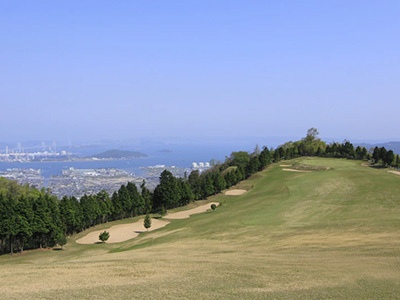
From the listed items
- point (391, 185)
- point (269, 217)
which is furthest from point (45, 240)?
point (391, 185)

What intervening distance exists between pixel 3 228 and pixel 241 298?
3855cm

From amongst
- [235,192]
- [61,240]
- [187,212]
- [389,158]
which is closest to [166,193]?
[187,212]

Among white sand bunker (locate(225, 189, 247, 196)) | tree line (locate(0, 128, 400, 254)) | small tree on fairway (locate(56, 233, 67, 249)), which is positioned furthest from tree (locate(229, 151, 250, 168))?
small tree on fairway (locate(56, 233, 67, 249))

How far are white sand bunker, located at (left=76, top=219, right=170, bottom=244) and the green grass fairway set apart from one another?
2.39 meters

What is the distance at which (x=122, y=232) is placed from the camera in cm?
5481

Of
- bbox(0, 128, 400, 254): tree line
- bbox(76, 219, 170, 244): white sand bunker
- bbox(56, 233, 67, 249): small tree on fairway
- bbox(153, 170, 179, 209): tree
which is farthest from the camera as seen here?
bbox(153, 170, 179, 209): tree

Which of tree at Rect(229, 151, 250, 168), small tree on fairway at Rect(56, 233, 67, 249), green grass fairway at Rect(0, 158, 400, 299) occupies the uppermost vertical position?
tree at Rect(229, 151, 250, 168)

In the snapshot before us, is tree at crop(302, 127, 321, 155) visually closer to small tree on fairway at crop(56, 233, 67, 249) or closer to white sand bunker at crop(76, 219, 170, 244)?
white sand bunker at crop(76, 219, 170, 244)

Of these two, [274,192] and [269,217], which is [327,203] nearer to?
[269,217]

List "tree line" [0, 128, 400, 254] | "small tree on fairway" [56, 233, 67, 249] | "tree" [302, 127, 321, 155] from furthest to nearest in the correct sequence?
"tree" [302, 127, 321, 155]
"small tree on fairway" [56, 233, 67, 249]
"tree line" [0, 128, 400, 254]

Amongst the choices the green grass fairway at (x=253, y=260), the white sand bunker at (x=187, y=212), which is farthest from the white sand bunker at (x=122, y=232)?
the white sand bunker at (x=187, y=212)

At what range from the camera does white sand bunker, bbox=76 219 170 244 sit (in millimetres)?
50459

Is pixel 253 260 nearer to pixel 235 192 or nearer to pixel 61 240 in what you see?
pixel 61 240

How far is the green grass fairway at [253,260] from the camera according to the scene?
56.9ft
